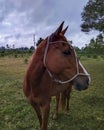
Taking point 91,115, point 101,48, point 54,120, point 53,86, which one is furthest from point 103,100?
point 101,48

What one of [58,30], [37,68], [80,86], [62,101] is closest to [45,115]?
[37,68]

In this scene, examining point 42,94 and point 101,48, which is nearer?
point 42,94

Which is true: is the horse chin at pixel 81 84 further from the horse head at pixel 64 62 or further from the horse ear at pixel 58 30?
the horse ear at pixel 58 30

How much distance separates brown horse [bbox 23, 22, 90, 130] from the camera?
359 cm

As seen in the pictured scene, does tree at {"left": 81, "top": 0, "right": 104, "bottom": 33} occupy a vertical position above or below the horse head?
above

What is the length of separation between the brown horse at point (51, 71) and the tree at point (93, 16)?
16049 millimetres

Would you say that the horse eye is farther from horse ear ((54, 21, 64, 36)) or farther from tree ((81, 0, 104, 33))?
tree ((81, 0, 104, 33))

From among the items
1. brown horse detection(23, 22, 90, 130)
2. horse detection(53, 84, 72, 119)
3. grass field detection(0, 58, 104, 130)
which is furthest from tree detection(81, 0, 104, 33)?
brown horse detection(23, 22, 90, 130)

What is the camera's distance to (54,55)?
369 cm

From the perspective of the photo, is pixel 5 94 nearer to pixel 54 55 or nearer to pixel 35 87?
pixel 35 87

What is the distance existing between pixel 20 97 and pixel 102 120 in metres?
2.95

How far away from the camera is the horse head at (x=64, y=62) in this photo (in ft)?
11.6

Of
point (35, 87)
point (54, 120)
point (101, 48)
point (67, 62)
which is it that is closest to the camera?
point (67, 62)

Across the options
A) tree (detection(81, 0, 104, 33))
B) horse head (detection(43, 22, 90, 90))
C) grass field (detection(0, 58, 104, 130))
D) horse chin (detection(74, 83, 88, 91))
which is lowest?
grass field (detection(0, 58, 104, 130))
